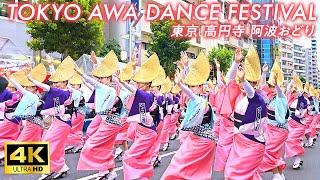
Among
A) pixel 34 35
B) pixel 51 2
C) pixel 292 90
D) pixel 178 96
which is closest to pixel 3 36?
pixel 34 35

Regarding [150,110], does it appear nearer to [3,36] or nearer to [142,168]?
[142,168]

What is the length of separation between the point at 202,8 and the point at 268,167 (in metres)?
6.79

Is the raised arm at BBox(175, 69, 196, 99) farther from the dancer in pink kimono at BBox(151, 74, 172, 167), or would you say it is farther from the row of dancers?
the dancer in pink kimono at BBox(151, 74, 172, 167)

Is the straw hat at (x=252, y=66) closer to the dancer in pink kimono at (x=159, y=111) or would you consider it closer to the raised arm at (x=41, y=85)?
the dancer in pink kimono at (x=159, y=111)

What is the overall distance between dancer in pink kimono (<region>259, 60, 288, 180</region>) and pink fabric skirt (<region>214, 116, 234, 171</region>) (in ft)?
2.64

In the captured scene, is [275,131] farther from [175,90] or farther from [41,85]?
[175,90]

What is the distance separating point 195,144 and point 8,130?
5718mm

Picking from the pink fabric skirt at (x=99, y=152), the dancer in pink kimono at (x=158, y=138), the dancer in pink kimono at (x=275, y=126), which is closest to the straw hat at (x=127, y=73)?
the dancer in pink kimono at (x=158, y=138)

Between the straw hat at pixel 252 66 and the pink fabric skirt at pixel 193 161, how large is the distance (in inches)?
44.9

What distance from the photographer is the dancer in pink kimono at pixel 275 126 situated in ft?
28.3

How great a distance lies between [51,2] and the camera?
66.3 ft

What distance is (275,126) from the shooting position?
9.45 metres

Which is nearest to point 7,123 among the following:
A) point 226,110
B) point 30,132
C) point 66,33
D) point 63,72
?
point 30,132

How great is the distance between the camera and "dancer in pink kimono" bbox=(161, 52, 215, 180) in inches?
264
